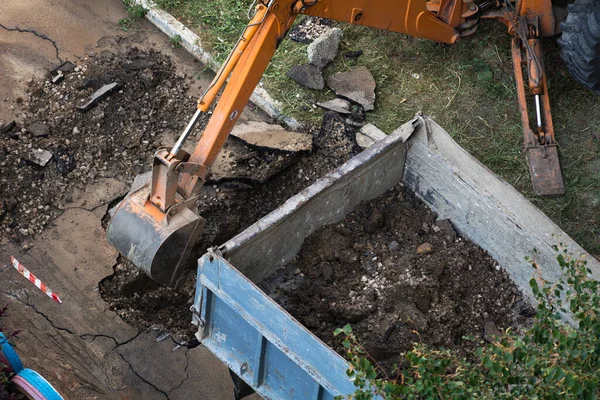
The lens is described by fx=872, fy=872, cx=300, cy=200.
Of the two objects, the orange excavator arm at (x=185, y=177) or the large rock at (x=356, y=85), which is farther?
the large rock at (x=356, y=85)

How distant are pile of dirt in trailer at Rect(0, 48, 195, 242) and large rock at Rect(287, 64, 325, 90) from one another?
3.27ft

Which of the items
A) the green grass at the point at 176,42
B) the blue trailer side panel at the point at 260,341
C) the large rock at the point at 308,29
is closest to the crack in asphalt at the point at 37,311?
the blue trailer side panel at the point at 260,341

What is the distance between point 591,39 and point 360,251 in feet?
8.66

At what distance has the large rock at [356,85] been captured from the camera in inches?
309

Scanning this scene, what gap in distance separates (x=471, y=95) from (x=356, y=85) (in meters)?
1.07

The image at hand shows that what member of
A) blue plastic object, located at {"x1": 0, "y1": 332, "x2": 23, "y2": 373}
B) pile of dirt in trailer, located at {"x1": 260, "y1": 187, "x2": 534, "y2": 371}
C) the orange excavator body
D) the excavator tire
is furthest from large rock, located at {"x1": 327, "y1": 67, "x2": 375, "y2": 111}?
blue plastic object, located at {"x1": 0, "y1": 332, "x2": 23, "y2": 373}

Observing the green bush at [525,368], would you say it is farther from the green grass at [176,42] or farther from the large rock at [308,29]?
the green grass at [176,42]

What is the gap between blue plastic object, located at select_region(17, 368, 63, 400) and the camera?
523 centimetres

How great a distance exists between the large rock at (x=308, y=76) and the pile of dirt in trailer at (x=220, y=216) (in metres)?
0.64

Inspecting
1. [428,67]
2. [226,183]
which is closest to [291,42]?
[428,67]

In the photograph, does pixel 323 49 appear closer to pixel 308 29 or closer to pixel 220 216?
pixel 308 29

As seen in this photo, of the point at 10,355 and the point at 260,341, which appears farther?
the point at 10,355

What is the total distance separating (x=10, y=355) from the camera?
17.5 ft

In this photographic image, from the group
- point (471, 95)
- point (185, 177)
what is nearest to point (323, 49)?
point (471, 95)
